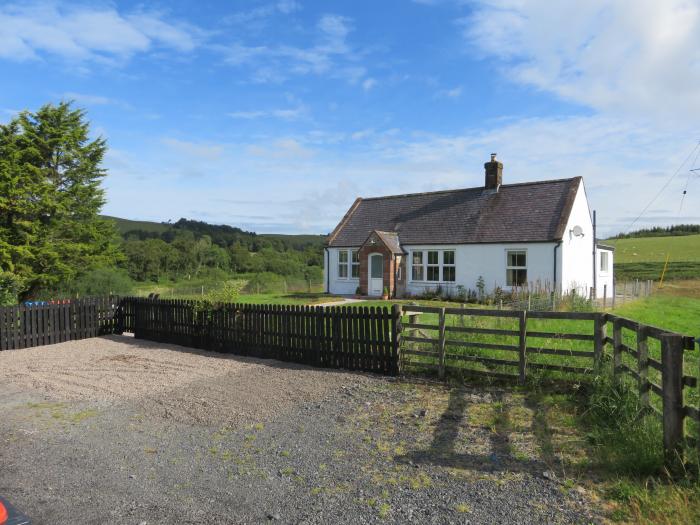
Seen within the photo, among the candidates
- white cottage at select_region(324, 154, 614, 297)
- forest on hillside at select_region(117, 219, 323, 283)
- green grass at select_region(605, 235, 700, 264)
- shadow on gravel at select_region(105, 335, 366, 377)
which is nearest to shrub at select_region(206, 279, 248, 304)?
shadow on gravel at select_region(105, 335, 366, 377)

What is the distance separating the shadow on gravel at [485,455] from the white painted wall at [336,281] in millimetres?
21653

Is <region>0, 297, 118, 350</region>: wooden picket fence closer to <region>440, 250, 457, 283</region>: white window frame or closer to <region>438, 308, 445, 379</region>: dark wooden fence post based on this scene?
<region>438, 308, 445, 379</region>: dark wooden fence post

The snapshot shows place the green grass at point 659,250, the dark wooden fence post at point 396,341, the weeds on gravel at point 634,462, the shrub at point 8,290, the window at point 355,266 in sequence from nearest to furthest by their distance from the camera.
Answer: the weeds on gravel at point 634,462 → the dark wooden fence post at point 396,341 → the shrub at point 8,290 → the window at point 355,266 → the green grass at point 659,250

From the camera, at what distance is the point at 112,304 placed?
50.3 feet

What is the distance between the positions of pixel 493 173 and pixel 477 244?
4855 millimetres

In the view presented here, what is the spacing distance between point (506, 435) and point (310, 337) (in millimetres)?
5277

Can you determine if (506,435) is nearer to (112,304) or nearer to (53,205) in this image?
(112,304)

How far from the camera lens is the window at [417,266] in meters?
26.6

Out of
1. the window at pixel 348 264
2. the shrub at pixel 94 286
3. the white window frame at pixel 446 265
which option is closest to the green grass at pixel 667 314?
the white window frame at pixel 446 265

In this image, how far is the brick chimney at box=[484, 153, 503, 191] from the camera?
87.3 feet

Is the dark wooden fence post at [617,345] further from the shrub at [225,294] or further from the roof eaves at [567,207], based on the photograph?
the roof eaves at [567,207]

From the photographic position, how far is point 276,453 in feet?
17.7

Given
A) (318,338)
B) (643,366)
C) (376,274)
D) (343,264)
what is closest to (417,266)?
(376,274)

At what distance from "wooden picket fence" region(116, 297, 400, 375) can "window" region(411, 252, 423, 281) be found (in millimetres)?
15552
